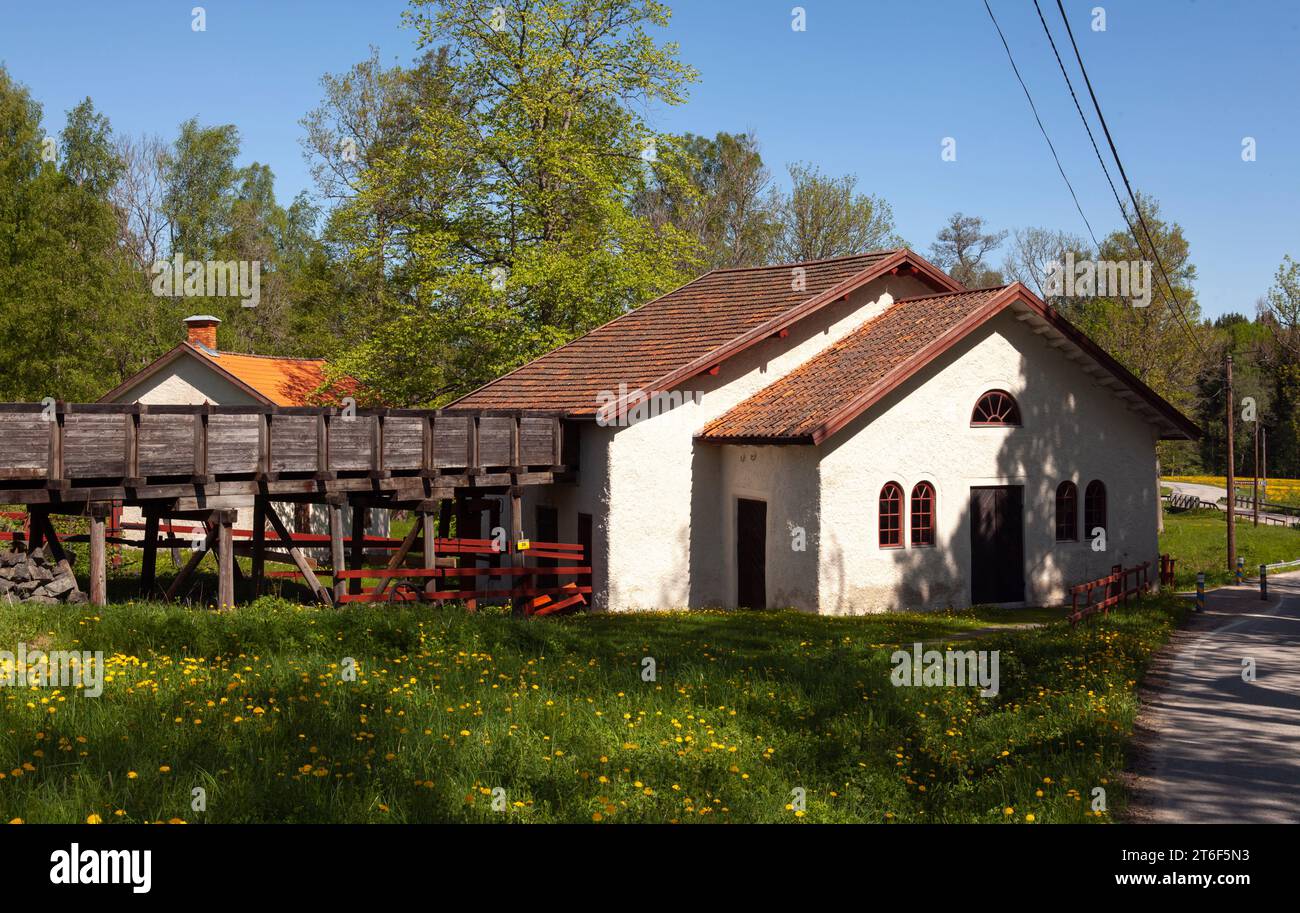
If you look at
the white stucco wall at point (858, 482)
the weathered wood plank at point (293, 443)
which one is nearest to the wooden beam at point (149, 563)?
the weathered wood plank at point (293, 443)

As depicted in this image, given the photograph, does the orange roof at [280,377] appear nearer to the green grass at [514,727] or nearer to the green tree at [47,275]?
the green tree at [47,275]

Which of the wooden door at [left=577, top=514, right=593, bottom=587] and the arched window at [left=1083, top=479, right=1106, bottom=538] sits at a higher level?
the arched window at [left=1083, top=479, right=1106, bottom=538]

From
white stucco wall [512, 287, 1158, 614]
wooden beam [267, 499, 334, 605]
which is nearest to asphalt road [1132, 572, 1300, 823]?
white stucco wall [512, 287, 1158, 614]

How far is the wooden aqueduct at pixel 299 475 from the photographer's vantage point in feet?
51.1

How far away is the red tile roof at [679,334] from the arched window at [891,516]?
429 cm

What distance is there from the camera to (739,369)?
949 inches

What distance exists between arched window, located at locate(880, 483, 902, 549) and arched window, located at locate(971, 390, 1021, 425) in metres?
2.45

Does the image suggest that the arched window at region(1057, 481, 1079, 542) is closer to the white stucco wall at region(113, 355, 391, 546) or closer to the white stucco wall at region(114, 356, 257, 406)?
the white stucco wall at region(113, 355, 391, 546)

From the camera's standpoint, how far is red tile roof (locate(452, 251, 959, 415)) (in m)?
23.6

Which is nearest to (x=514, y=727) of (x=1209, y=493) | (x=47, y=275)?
(x=47, y=275)

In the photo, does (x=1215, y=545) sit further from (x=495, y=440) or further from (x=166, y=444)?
(x=166, y=444)
